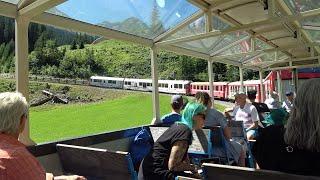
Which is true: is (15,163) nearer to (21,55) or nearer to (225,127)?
(21,55)

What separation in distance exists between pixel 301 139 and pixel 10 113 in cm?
163

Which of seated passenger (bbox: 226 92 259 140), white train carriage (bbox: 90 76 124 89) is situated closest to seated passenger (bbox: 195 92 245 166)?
seated passenger (bbox: 226 92 259 140)

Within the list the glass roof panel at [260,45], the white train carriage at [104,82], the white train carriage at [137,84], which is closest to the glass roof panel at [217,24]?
the glass roof panel at [260,45]

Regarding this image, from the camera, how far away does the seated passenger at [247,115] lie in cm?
596

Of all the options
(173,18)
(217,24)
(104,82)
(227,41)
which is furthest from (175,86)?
(173,18)

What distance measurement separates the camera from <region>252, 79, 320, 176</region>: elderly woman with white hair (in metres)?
1.81

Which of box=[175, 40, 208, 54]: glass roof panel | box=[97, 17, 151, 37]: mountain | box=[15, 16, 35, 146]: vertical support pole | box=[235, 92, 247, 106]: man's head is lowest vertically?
box=[235, 92, 247, 106]: man's head

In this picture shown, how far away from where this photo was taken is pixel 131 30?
5.57m

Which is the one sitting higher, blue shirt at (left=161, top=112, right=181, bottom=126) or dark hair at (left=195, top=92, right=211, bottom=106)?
dark hair at (left=195, top=92, right=211, bottom=106)

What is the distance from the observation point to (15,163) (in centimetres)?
186

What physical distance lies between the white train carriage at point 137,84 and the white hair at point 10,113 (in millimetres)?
39048

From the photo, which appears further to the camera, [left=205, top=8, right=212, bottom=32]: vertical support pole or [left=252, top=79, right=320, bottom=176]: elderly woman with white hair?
[left=205, top=8, right=212, bottom=32]: vertical support pole

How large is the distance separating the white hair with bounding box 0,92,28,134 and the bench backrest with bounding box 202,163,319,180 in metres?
1.17

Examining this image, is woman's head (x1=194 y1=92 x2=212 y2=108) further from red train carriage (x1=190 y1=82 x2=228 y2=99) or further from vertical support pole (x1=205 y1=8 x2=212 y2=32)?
red train carriage (x1=190 y1=82 x2=228 y2=99)
